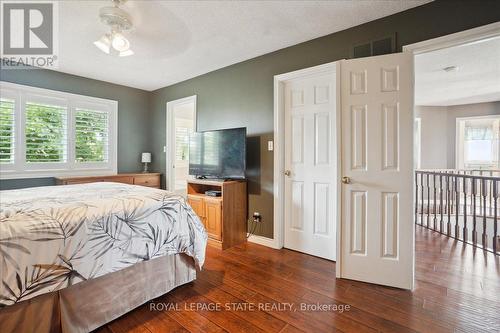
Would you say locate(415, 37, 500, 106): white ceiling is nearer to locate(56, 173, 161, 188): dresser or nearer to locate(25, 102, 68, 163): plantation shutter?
locate(56, 173, 161, 188): dresser

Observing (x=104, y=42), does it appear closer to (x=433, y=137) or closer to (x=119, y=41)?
(x=119, y=41)

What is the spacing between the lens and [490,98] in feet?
17.0

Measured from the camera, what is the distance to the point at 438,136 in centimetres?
587

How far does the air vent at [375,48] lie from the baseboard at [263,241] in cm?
235

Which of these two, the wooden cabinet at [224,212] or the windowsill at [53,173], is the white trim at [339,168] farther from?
the windowsill at [53,173]

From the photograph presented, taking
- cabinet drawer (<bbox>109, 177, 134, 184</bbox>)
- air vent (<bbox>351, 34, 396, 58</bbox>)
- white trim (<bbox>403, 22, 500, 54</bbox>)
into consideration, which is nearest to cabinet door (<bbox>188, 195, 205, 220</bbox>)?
cabinet drawer (<bbox>109, 177, 134, 184</bbox>)

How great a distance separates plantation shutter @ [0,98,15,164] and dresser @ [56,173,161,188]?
0.65 metres

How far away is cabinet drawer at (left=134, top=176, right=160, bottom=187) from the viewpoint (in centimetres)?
426

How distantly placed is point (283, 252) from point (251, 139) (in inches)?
60.6

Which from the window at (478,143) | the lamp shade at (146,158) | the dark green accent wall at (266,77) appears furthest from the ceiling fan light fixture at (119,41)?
the window at (478,143)

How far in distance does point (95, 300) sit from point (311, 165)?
237 centimetres

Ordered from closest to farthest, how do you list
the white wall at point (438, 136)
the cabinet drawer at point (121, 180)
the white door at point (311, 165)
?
the white door at point (311, 165)
the cabinet drawer at point (121, 180)
the white wall at point (438, 136)

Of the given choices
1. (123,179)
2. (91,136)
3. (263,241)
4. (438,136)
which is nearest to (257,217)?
(263,241)

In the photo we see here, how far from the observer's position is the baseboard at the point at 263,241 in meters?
3.03
